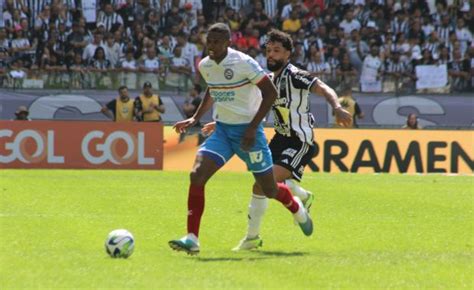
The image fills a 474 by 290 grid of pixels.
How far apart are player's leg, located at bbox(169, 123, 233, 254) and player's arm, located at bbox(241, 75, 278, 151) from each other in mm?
296

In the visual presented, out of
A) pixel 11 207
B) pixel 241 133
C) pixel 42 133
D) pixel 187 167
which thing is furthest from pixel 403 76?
pixel 241 133

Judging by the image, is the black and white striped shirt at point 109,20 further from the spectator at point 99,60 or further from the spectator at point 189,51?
the spectator at point 189,51

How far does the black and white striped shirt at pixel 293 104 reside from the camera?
37.6 feet

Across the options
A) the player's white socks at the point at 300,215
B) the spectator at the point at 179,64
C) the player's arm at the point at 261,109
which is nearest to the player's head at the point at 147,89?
the spectator at the point at 179,64

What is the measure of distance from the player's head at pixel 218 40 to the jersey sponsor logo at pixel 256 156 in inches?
36.7

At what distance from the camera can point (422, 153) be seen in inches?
966

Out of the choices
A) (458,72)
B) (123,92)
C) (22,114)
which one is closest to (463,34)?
(458,72)

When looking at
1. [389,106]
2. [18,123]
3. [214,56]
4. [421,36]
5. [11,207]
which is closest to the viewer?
[214,56]

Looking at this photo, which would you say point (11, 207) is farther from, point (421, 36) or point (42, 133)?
point (421, 36)

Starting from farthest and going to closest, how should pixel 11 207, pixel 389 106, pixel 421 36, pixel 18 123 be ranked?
pixel 421 36 < pixel 389 106 < pixel 18 123 < pixel 11 207

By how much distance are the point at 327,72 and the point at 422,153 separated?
4.77 meters

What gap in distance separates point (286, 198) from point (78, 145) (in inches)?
519

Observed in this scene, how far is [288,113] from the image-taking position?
11.8m

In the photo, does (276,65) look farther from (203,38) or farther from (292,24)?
(292,24)
